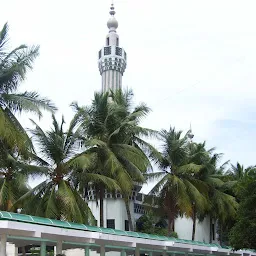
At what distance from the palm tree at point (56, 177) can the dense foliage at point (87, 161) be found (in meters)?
0.05

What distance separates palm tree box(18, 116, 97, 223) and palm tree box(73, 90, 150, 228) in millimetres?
1211

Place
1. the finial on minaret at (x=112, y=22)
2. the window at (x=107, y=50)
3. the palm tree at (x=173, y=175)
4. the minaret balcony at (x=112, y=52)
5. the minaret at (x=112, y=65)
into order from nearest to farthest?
the palm tree at (x=173, y=175)
the minaret at (x=112, y=65)
the minaret balcony at (x=112, y=52)
the window at (x=107, y=50)
the finial on minaret at (x=112, y=22)

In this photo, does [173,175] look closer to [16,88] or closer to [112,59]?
[16,88]

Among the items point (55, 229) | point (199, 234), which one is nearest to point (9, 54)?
point (55, 229)

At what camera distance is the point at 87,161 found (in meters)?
23.6

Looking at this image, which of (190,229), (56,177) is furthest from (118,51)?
(56,177)

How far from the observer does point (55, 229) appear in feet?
57.4

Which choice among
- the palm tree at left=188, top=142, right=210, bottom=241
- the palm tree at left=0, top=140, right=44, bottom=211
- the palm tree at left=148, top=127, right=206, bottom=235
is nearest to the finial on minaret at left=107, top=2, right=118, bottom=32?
the palm tree at left=188, top=142, right=210, bottom=241

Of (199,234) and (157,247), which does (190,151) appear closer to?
(157,247)

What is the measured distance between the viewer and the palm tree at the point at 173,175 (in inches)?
1261

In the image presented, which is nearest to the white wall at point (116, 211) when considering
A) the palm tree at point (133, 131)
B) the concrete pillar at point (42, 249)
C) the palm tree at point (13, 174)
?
the palm tree at point (133, 131)

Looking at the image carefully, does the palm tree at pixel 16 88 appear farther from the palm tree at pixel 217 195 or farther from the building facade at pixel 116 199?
the palm tree at pixel 217 195

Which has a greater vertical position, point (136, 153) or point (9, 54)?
point (9, 54)

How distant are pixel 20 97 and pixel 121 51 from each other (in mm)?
37586
